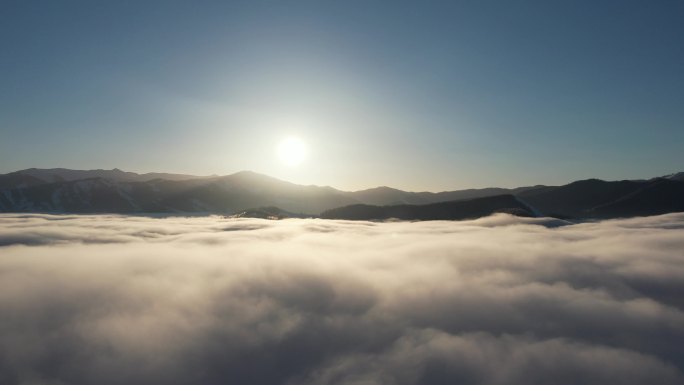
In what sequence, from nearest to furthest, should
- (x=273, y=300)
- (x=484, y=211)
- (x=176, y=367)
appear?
(x=176, y=367), (x=273, y=300), (x=484, y=211)

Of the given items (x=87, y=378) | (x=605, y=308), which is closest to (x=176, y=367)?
(x=87, y=378)

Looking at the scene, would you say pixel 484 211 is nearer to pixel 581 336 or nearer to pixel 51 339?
pixel 581 336

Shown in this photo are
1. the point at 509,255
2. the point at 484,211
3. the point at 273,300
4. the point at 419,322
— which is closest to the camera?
the point at 419,322

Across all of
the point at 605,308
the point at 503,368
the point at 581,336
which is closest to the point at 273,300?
the point at 503,368

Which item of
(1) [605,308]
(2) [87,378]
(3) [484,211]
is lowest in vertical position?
(2) [87,378]

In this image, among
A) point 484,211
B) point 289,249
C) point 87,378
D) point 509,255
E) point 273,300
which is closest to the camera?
point 87,378

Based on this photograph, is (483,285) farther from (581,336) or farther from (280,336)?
(280,336)

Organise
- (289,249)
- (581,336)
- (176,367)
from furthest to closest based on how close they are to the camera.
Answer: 1. (289,249)
2. (581,336)
3. (176,367)

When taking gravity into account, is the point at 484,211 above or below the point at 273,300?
above

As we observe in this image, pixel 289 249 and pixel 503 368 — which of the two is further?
pixel 289 249
